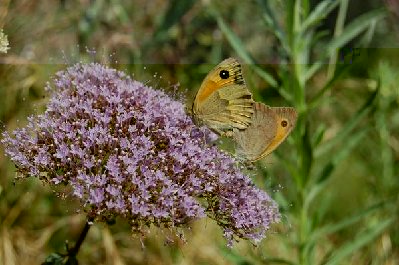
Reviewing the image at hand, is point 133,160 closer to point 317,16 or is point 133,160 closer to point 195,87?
point 317,16

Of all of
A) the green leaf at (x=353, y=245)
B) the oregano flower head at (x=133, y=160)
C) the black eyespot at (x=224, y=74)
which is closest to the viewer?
the oregano flower head at (x=133, y=160)

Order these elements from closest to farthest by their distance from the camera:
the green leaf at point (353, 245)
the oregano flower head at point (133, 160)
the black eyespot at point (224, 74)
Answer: the oregano flower head at point (133, 160), the black eyespot at point (224, 74), the green leaf at point (353, 245)

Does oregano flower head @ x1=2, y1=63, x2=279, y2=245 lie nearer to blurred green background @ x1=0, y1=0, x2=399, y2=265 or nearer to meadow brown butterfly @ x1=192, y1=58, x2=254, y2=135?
meadow brown butterfly @ x1=192, y1=58, x2=254, y2=135

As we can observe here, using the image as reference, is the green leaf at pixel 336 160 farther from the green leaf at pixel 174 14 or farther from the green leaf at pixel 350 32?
the green leaf at pixel 174 14

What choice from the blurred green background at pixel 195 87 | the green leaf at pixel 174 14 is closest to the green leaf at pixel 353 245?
the blurred green background at pixel 195 87

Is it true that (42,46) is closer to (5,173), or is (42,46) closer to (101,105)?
(5,173)

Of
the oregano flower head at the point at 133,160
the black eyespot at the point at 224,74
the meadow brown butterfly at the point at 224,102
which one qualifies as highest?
the black eyespot at the point at 224,74

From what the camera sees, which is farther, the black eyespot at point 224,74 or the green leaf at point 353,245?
the green leaf at point 353,245

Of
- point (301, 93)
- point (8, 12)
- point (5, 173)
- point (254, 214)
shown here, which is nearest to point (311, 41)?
point (301, 93)

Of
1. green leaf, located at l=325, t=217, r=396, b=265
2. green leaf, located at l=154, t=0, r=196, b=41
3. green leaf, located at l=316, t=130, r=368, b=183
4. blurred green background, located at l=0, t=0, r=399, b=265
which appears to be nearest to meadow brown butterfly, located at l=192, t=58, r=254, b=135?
blurred green background, located at l=0, t=0, r=399, b=265
